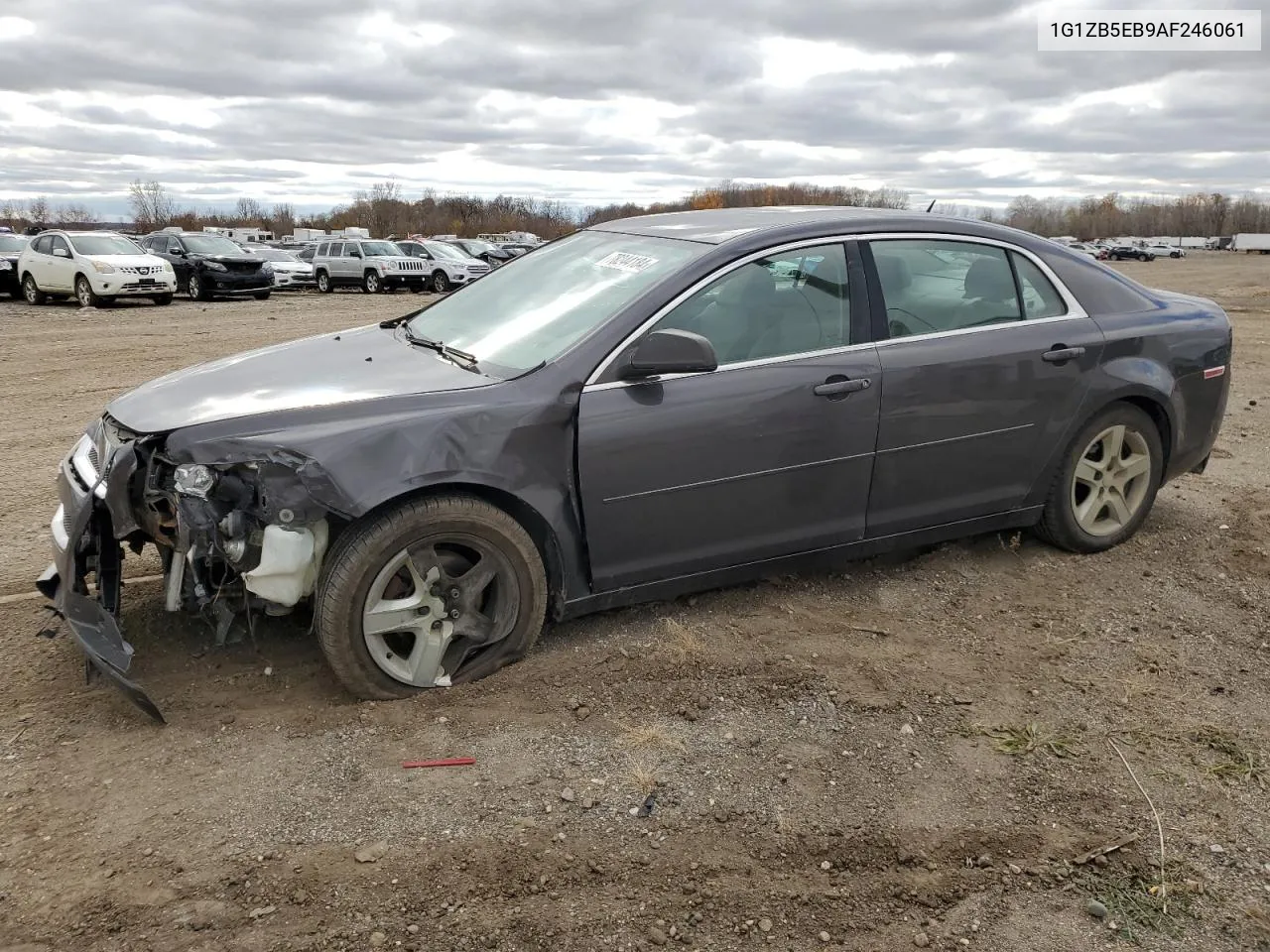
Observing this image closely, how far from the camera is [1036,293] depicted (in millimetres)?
4582

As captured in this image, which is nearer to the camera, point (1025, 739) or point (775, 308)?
point (1025, 739)

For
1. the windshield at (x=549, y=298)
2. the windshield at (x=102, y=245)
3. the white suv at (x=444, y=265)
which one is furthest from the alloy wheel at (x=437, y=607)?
the white suv at (x=444, y=265)

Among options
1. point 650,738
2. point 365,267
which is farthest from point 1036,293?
point 365,267

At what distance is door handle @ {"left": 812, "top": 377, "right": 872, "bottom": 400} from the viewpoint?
3.94 metres

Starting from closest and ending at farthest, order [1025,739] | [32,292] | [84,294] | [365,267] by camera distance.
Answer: [1025,739], [84,294], [32,292], [365,267]

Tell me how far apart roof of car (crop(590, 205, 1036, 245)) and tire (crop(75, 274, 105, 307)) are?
17852mm

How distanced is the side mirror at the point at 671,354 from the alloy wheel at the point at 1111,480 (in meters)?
2.24

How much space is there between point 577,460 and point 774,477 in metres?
0.84

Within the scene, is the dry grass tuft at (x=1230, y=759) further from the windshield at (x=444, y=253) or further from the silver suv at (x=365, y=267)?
the windshield at (x=444, y=253)

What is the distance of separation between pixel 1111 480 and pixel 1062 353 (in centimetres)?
83

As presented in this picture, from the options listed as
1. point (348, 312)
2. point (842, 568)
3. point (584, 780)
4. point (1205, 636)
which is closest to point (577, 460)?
point (584, 780)

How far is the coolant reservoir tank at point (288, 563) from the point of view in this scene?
128 inches

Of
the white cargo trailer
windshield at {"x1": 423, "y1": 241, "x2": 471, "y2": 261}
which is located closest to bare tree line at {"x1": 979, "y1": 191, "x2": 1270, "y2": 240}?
the white cargo trailer

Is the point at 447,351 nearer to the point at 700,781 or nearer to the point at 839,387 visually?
the point at 839,387
